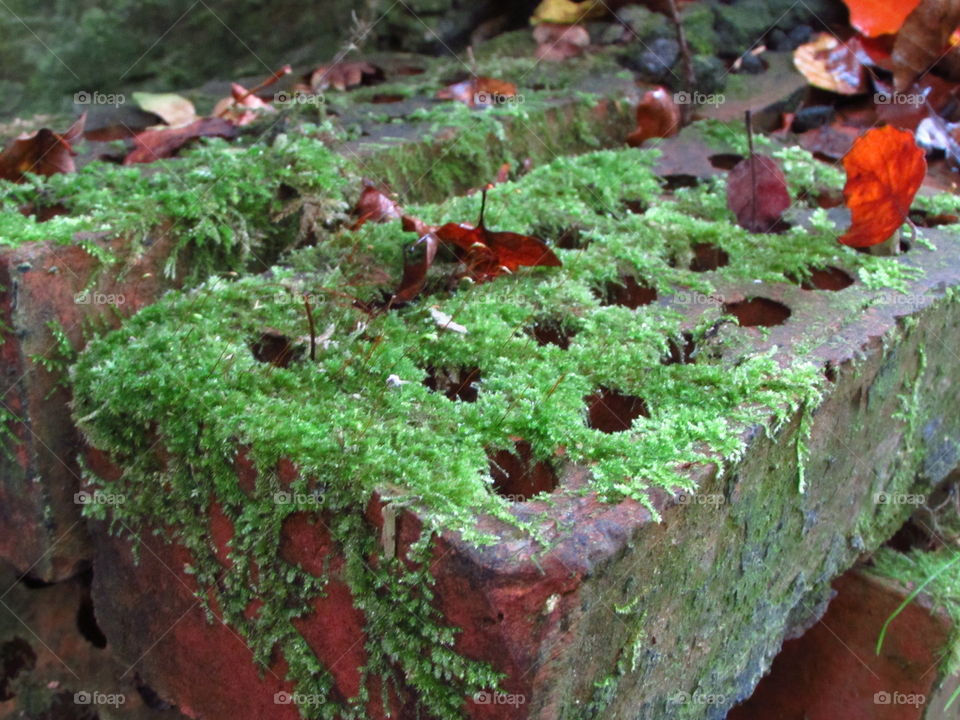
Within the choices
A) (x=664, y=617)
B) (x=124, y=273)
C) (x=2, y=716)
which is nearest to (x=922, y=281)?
(x=664, y=617)

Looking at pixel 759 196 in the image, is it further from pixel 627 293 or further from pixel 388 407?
pixel 388 407

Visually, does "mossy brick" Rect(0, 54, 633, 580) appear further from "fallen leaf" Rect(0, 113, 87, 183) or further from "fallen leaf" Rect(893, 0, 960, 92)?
"fallen leaf" Rect(893, 0, 960, 92)

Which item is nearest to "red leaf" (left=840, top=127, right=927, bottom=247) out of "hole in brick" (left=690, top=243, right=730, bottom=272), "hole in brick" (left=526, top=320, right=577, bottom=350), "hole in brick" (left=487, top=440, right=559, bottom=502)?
"hole in brick" (left=690, top=243, right=730, bottom=272)

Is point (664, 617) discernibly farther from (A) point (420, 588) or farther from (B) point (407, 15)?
(B) point (407, 15)

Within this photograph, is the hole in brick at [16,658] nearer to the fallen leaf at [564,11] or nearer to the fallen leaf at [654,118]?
the fallen leaf at [654,118]

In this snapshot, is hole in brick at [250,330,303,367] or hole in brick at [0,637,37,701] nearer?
hole in brick at [250,330,303,367]

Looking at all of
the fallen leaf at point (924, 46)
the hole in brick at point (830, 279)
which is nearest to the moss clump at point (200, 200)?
the hole in brick at point (830, 279)
